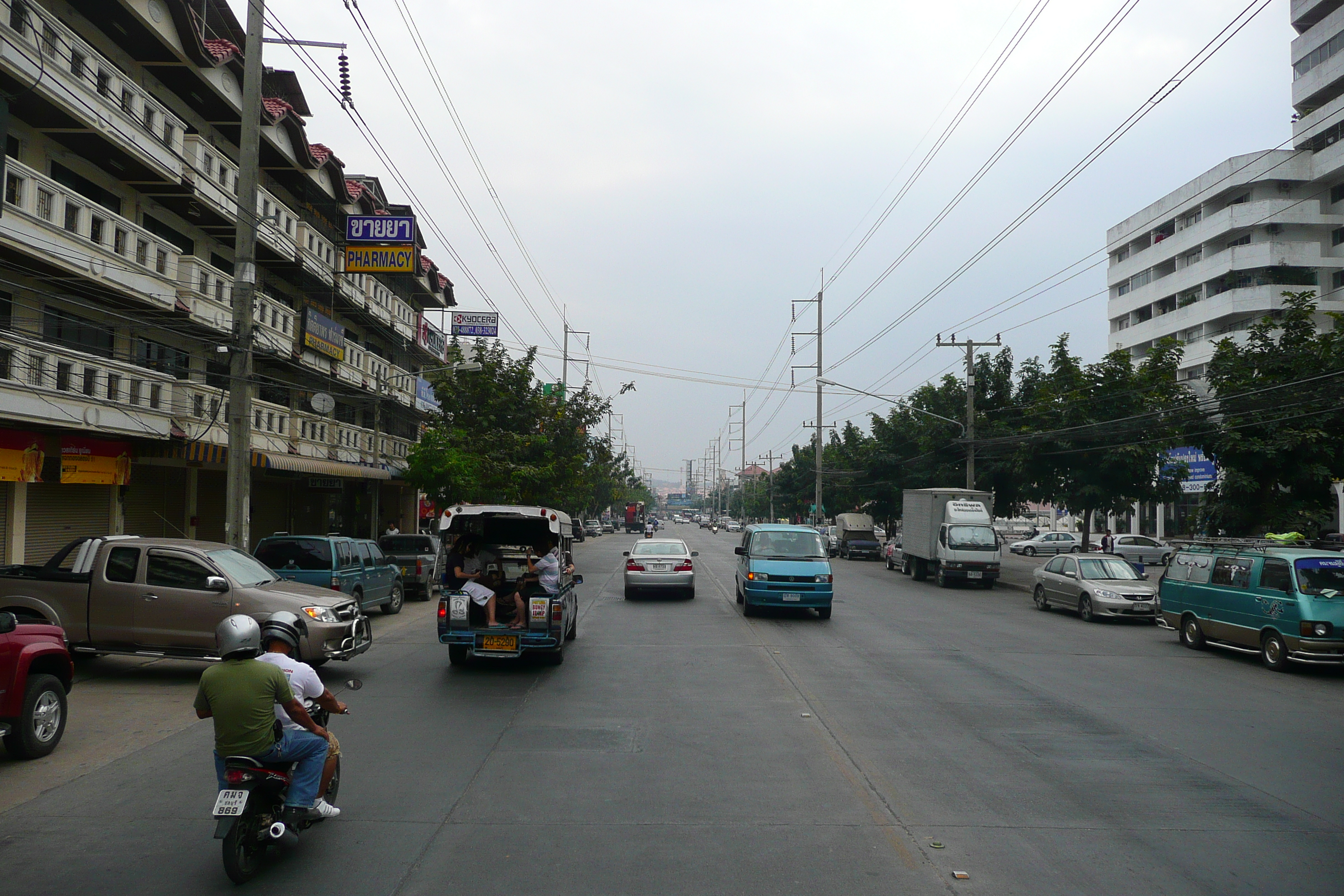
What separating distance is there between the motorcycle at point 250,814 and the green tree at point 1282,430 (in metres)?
23.9

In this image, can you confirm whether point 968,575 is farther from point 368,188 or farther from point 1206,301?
point 1206,301

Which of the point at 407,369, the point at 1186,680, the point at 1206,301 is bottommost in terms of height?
the point at 1186,680

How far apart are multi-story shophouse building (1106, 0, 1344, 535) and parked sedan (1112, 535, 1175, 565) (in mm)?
7728

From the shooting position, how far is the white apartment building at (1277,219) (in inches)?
1957

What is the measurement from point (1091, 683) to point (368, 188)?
116ft

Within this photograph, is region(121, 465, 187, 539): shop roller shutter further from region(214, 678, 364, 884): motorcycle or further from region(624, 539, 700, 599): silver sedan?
region(214, 678, 364, 884): motorcycle

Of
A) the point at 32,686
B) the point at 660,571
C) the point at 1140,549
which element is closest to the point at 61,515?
the point at 660,571

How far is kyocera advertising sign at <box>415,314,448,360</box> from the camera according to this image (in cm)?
4578

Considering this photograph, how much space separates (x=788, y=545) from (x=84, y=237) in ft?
51.9

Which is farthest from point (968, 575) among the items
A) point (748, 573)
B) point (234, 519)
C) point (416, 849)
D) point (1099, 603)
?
point (416, 849)

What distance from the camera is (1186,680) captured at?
13031 millimetres

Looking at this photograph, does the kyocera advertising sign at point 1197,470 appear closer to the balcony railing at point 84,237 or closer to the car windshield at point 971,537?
the car windshield at point 971,537

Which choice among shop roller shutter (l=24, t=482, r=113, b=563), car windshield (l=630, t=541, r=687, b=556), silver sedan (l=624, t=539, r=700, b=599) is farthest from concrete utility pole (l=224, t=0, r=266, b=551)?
car windshield (l=630, t=541, r=687, b=556)

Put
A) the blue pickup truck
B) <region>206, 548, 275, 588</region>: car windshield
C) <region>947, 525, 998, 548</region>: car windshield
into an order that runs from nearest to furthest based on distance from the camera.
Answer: <region>206, 548, 275, 588</region>: car windshield, the blue pickup truck, <region>947, 525, 998, 548</region>: car windshield
